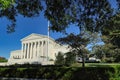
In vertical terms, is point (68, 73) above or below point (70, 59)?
below

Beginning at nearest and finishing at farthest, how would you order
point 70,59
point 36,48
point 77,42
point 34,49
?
point 77,42
point 70,59
point 36,48
point 34,49

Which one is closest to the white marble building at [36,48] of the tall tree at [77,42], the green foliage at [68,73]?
the tall tree at [77,42]

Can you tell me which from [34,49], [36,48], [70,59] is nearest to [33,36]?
[36,48]

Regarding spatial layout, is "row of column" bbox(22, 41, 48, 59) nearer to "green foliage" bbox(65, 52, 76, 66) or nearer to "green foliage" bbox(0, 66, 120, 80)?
"green foliage" bbox(65, 52, 76, 66)

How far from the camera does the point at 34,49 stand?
313 feet

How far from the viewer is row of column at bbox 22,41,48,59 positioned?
91812 millimetres

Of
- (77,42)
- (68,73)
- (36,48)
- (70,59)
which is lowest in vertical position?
(68,73)

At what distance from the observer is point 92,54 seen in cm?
4725

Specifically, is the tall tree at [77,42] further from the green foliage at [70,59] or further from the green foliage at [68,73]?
the green foliage at [68,73]

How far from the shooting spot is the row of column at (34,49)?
3615 inches

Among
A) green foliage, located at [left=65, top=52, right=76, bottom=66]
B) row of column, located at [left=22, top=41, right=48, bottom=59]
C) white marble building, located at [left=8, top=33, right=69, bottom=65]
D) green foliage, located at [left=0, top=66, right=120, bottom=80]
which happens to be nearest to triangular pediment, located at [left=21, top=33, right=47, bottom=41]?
white marble building, located at [left=8, top=33, right=69, bottom=65]

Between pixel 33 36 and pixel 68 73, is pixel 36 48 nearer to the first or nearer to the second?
pixel 33 36

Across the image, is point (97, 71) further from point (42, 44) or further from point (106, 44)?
point (42, 44)

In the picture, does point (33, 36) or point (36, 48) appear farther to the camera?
point (36, 48)
